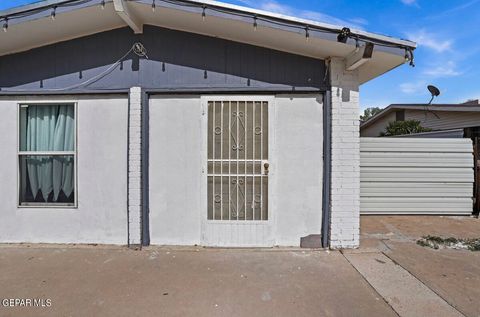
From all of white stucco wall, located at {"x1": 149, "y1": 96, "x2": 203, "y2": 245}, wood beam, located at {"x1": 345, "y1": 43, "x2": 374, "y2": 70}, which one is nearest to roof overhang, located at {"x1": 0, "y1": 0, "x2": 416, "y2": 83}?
wood beam, located at {"x1": 345, "y1": 43, "x2": 374, "y2": 70}

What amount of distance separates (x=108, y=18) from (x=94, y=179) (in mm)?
2290

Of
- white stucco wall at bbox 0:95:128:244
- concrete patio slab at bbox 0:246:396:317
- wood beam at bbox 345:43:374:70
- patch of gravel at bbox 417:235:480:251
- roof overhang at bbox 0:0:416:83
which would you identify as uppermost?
roof overhang at bbox 0:0:416:83

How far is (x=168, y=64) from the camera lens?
440 cm

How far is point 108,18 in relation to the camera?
4.17m

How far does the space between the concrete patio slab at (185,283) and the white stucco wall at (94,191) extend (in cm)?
26

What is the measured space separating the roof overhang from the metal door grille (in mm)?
954

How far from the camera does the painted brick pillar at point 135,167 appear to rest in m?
4.38

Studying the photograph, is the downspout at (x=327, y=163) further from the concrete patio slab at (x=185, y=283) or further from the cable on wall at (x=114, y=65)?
the cable on wall at (x=114, y=65)

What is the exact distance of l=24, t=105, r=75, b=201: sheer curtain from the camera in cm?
458

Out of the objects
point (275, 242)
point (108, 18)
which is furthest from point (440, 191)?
point (108, 18)

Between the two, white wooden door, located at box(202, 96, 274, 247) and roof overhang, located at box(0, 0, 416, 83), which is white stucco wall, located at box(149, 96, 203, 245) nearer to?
white wooden door, located at box(202, 96, 274, 247)

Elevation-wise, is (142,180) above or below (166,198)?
above

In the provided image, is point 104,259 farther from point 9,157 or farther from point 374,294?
point 374,294

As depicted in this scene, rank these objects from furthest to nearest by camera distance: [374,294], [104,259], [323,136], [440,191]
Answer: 1. [440,191]
2. [323,136]
3. [104,259]
4. [374,294]
